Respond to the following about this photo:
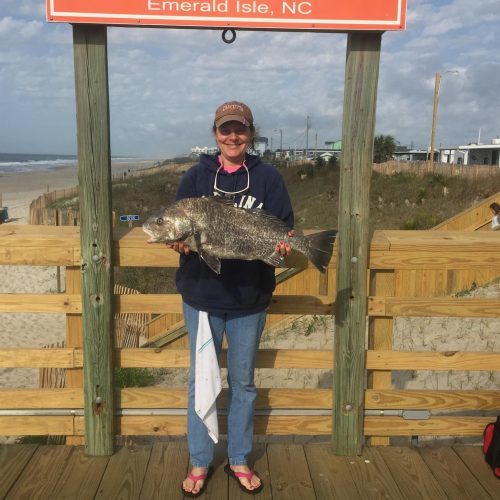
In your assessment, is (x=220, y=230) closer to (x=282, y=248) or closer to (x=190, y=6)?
(x=282, y=248)

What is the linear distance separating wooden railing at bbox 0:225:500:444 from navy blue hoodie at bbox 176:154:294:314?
1.48 feet

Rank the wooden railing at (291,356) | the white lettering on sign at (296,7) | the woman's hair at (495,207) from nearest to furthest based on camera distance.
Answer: the white lettering on sign at (296,7), the wooden railing at (291,356), the woman's hair at (495,207)

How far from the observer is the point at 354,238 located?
3383 millimetres

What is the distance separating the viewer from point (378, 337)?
364 centimetres

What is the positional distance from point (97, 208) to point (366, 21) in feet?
6.29

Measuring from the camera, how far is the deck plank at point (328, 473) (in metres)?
3.19

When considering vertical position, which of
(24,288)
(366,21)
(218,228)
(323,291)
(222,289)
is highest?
(366,21)

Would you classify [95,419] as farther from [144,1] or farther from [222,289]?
[144,1]

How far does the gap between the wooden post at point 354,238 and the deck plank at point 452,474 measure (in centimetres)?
48

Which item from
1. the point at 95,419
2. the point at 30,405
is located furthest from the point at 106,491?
the point at 30,405

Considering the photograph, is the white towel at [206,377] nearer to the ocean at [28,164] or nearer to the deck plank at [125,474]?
the deck plank at [125,474]

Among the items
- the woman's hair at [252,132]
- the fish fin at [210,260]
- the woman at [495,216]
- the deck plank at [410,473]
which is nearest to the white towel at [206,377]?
the fish fin at [210,260]

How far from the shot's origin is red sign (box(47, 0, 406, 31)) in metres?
3.04

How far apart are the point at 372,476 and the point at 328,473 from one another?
0.88ft
